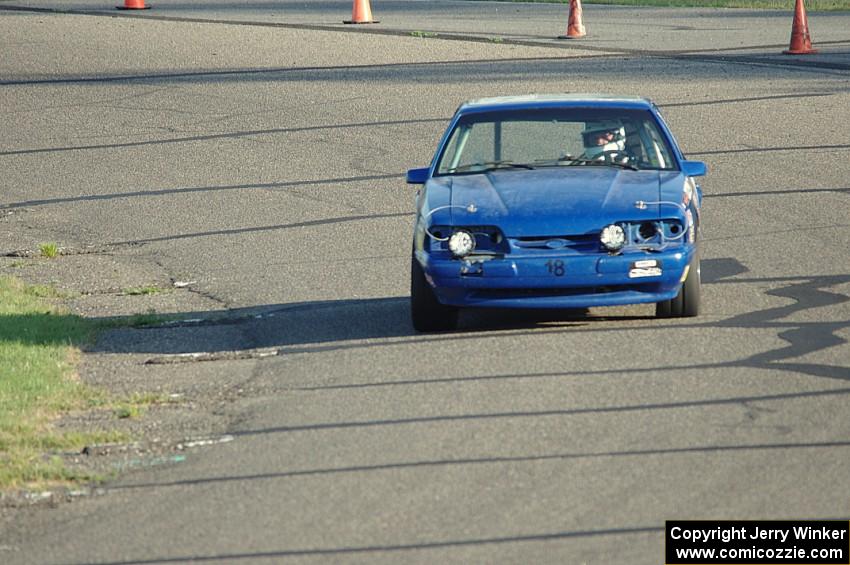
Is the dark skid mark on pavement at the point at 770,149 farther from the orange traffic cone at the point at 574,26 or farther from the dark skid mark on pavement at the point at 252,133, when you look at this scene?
the orange traffic cone at the point at 574,26

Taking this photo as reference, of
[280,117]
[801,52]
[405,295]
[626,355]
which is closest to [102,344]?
[405,295]

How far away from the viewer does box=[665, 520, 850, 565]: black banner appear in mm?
5664

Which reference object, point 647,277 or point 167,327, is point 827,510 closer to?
point 647,277

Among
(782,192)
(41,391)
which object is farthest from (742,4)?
(41,391)

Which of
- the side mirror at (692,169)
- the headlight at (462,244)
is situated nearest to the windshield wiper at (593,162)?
the side mirror at (692,169)

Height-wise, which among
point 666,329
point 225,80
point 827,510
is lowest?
point 225,80

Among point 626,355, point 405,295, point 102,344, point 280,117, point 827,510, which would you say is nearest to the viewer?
point 827,510

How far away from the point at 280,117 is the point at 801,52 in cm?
818

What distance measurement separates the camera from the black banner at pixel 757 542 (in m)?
5.66

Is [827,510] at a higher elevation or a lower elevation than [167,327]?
higher

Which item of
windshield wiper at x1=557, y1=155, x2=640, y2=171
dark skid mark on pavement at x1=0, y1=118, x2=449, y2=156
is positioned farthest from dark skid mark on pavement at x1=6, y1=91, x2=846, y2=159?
windshield wiper at x1=557, y1=155, x2=640, y2=171

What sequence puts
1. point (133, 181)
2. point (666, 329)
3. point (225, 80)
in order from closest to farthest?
point (666, 329) < point (133, 181) < point (225, 80)

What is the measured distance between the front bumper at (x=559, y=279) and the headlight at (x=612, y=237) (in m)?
0.06

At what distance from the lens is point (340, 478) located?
22.2 ft
